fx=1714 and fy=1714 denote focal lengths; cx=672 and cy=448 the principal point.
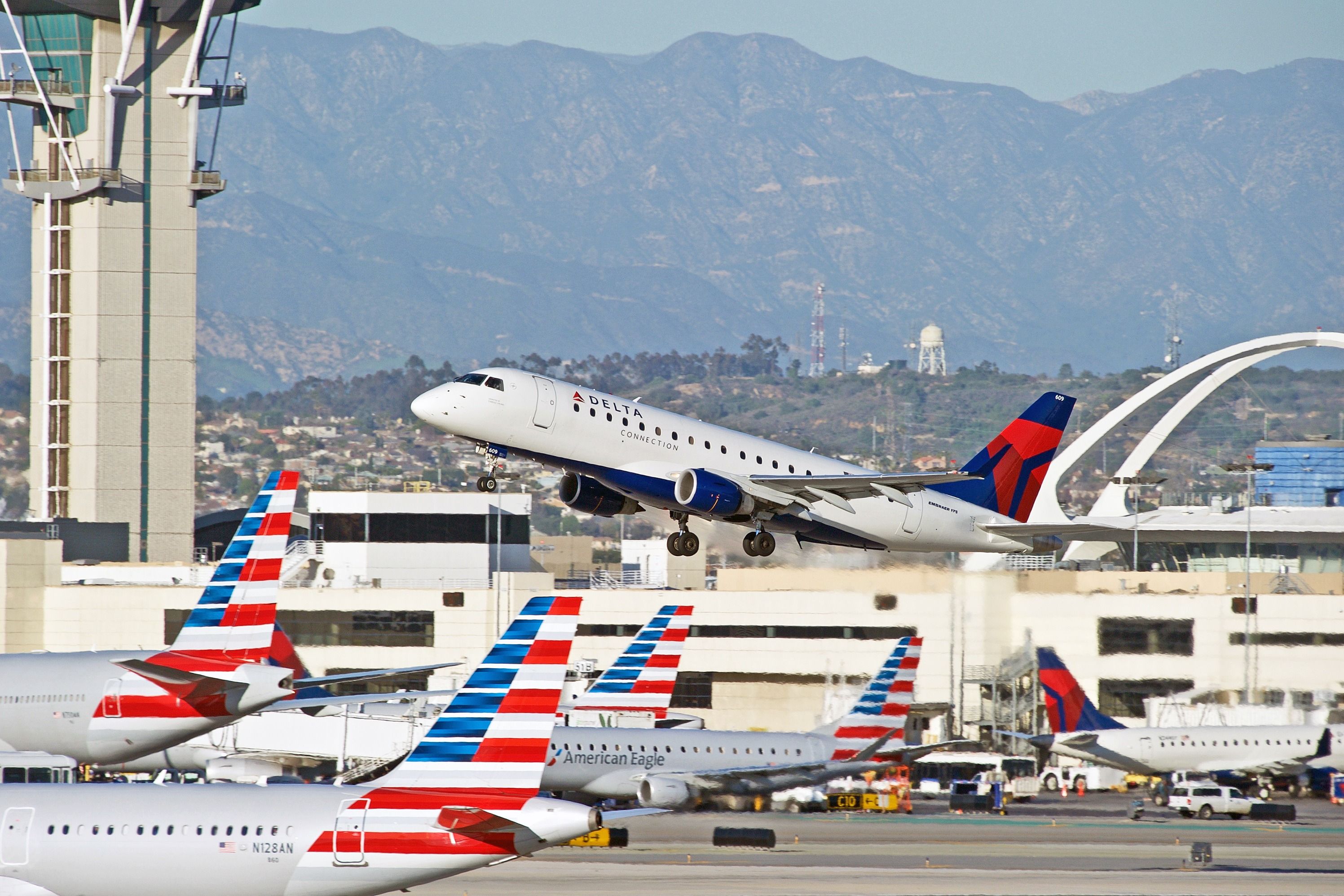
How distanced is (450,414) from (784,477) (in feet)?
33.1

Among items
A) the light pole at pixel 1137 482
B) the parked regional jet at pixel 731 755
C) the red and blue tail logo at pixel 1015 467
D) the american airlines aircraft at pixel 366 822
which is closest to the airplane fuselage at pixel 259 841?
the american airlines aircraft at pixel 366 822

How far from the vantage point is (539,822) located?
32.7 metres

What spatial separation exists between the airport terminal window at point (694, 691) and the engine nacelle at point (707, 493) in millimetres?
46571

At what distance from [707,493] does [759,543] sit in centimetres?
431

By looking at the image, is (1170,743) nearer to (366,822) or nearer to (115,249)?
(366,822)

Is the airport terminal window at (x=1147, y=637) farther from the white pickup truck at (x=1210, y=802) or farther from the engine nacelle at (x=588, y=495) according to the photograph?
the engine nacelle at (x=588, y=495)

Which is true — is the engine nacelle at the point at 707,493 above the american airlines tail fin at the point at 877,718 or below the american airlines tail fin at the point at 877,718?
above

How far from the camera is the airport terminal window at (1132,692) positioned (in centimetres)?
8706

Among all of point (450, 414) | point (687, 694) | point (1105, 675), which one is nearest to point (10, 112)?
point (687, 694)

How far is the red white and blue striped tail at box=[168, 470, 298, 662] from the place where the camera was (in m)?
45.6

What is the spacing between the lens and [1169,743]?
237 feet

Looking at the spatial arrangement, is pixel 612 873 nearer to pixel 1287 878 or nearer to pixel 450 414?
pixel 450 414

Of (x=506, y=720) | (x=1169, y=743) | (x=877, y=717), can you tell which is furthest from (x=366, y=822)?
(x=1169, y=743)

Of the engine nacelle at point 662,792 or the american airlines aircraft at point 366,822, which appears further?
the engine nacelle at point 662,792
